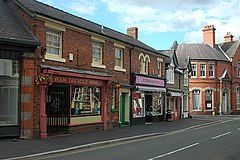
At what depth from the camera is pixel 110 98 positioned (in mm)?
22812

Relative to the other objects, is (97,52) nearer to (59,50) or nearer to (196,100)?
(59,50)

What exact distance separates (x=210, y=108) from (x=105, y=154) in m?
41.0

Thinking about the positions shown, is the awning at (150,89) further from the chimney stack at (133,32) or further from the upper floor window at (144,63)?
the chimney stack at (133,32)

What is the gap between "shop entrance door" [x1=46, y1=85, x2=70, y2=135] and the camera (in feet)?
58.8

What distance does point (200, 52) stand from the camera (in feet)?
174

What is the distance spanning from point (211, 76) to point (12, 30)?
133 feet

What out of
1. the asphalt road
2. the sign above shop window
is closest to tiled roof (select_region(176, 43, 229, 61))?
the sign above shop window

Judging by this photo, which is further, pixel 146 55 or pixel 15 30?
pixel 146 55

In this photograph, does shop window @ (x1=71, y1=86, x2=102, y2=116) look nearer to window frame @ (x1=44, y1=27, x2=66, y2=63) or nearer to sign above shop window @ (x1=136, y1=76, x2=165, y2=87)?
window frame @ (x1=44, y1=27, x2=66, y2=63)

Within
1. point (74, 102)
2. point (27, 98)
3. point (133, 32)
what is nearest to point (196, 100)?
point (133, 32)

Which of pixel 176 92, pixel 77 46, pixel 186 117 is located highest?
pixel 77 46

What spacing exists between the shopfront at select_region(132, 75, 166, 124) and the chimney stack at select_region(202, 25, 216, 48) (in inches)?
1079

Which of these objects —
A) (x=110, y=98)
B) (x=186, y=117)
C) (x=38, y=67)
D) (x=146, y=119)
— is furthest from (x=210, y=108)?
(x=38, y=67)

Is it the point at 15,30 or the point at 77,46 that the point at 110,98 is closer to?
the point at 77,46
